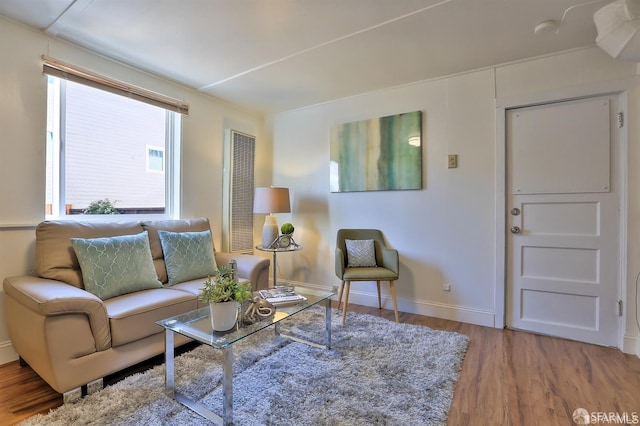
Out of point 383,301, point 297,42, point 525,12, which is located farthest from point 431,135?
point 383,301

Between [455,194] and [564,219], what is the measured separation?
0.85 meters

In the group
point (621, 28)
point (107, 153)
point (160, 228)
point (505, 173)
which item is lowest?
point (160, 228)

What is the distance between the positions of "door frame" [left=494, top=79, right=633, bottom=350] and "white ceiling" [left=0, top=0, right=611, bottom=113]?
0.36 m

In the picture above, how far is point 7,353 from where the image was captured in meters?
2.00

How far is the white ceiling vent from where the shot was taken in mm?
1487

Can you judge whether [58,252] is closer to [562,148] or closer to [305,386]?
[305,386]

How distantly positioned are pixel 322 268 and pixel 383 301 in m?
0.83

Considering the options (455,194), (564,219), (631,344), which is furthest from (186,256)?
(631,344)

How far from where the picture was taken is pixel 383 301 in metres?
3.20

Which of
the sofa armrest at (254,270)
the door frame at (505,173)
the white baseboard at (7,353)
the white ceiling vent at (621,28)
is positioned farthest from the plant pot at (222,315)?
the white ceiling vent at (621,28)

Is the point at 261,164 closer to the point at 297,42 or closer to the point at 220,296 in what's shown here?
the point at 297,42

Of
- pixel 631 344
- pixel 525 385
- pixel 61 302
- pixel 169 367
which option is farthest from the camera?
pixel 631 344

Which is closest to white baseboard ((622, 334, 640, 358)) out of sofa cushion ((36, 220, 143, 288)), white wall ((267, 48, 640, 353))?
white wall ((267, 48, 640, 353))

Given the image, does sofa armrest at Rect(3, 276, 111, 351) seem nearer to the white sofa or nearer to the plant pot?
the white sofa
